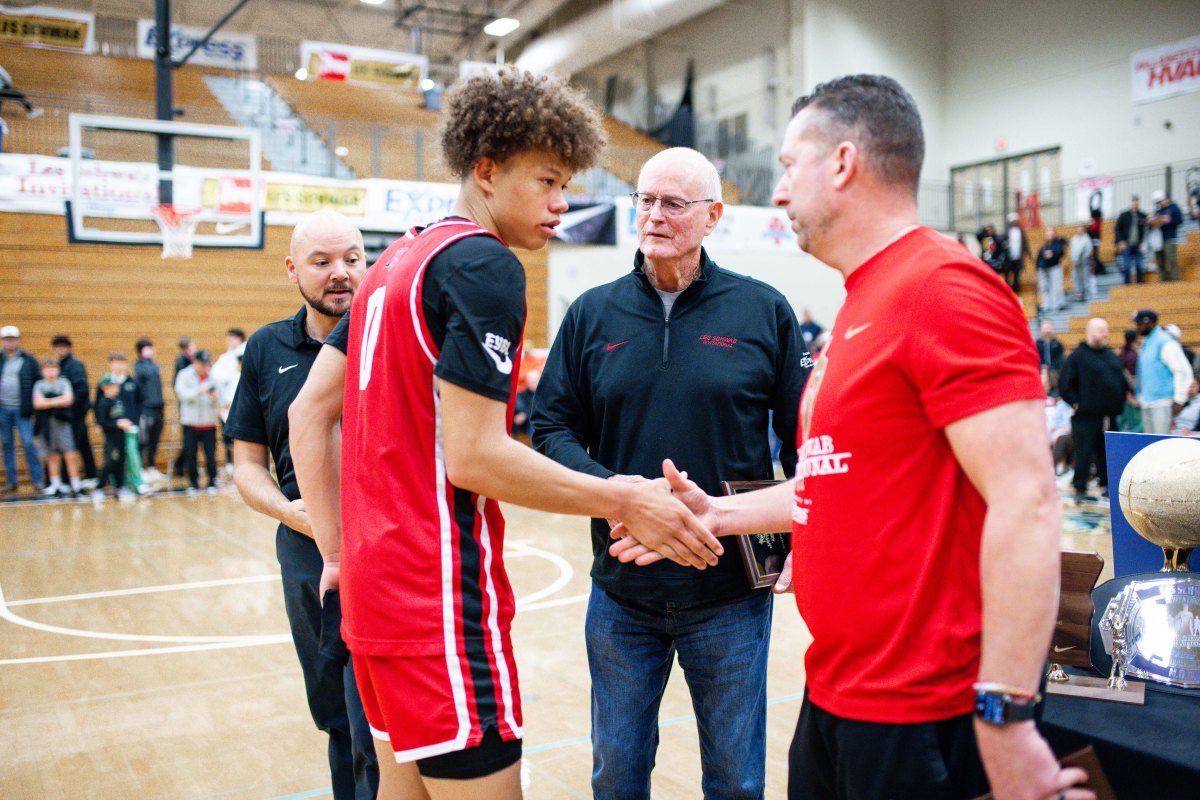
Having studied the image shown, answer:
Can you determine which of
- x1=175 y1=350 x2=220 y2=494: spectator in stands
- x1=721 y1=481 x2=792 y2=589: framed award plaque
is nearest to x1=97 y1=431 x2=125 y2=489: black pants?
x1=175 y1=350 x2=220 y2=494: spectator in stands

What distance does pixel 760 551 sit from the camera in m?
2.56

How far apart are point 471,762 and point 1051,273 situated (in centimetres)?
1956

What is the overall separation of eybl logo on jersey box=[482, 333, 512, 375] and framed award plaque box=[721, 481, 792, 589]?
0.95 meters

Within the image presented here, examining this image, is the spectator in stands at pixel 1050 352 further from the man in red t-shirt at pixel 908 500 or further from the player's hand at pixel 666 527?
the man in red t-shirt at pixel 908 500

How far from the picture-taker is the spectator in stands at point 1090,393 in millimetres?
11211

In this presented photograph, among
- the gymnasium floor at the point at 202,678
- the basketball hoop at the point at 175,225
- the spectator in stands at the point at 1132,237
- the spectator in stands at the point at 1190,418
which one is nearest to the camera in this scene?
the gymnasium floor at the point at 202,678

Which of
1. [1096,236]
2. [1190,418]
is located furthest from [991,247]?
[1190,418]

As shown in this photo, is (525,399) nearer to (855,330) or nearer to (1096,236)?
(1096,236)

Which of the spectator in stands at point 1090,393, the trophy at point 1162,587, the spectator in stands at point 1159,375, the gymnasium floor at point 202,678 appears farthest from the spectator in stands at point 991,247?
the trophy at point 1162,587

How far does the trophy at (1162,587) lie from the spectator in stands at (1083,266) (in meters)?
18.1

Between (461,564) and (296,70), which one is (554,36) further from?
(461,564)

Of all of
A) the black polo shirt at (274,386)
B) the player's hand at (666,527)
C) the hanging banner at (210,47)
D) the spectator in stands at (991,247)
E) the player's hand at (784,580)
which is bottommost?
the player's hand at (784,580)

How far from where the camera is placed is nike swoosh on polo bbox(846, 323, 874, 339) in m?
1.60

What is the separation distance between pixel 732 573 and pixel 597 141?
1.21 metres
